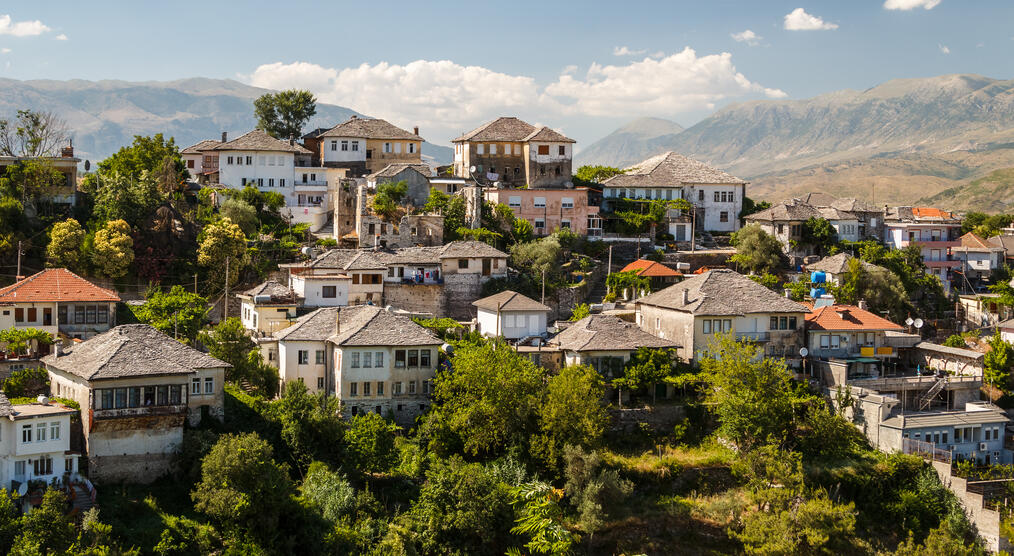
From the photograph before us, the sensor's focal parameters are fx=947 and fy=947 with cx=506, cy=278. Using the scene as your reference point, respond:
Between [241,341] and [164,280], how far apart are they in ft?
43.5

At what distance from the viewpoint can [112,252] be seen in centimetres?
5178

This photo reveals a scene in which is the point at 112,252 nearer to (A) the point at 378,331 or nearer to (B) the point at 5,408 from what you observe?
(A) the point at 378,331

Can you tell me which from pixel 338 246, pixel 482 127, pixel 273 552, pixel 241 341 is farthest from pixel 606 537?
pixel 482 127

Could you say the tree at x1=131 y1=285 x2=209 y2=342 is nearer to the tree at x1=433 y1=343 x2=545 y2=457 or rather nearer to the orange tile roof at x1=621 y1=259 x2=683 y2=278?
the tree at x1=433 y1=343 x2=545 y2=457

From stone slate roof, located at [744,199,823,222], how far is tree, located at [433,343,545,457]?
34158 mm

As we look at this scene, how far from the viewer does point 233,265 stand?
56156mm

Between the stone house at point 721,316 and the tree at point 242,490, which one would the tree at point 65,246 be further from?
the stone house at point 721,316

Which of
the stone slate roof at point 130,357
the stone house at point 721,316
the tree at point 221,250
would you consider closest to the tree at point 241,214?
the tree at point 221,250

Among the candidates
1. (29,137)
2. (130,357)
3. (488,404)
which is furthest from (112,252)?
(488,404)

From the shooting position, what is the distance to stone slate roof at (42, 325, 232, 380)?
3634cm

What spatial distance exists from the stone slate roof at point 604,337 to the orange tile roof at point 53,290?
22.3m

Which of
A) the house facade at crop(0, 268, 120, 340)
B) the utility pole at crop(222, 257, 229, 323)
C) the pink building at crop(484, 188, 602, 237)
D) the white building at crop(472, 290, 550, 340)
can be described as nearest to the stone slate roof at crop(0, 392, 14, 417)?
the house facade at crop(0, 268, 120, 340)

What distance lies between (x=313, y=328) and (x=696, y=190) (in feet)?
125

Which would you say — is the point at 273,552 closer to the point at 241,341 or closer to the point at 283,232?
the point at 241,341
